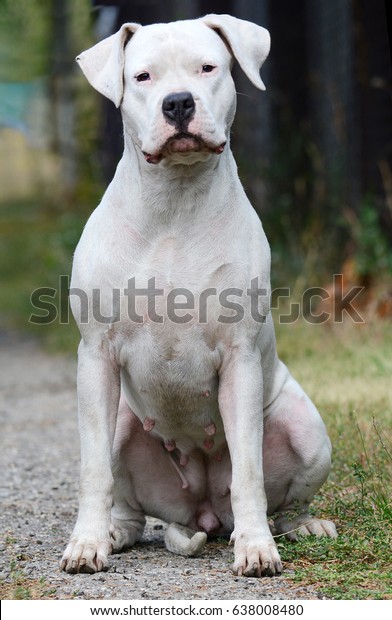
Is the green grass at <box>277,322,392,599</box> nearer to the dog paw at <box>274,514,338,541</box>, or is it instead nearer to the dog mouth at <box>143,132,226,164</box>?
the dog paw at <box>274,514,338,541</box>

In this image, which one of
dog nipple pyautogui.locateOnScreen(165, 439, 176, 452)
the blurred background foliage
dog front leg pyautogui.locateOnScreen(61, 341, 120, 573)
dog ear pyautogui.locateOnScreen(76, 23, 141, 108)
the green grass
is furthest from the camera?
the blurred background foliage

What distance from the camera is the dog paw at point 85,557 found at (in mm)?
3658

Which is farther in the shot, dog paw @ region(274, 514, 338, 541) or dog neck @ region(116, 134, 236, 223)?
dog paw @ region(274, 514, 338, 541)

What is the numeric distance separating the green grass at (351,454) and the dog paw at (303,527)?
58 mm

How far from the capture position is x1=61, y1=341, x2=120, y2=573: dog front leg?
3709 mm

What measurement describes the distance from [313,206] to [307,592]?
24.1 ft

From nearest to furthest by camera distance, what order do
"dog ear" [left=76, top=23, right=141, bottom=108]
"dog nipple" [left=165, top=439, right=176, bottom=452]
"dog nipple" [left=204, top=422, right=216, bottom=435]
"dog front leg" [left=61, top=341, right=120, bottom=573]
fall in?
"dog front leg" [left=61, top=341, right=120, bottom=573] < "dog ear" [left=76, top=23, right=141, bottom=108] < "dog nipple" [left=204, top=422, right=216, bottom=435] < "dog nipple" [left=165, top=439, right=176, bottom=452]

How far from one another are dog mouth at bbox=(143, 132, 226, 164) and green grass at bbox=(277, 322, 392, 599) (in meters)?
1.36

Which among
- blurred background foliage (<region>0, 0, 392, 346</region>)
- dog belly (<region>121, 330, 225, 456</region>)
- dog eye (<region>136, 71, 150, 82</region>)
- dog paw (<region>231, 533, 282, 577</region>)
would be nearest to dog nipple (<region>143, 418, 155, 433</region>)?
dog belly (<region>121, 330, 225, 456</region>)

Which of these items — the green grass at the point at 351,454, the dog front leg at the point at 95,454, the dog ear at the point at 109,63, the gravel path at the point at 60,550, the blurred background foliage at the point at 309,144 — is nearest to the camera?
the gravel path at the point at 60,550

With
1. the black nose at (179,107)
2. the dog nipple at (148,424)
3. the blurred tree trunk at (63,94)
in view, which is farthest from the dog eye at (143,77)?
the blurred tree trunk at (63,94)

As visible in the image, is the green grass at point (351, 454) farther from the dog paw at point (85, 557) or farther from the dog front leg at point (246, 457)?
the dog paw at point (85, 557)

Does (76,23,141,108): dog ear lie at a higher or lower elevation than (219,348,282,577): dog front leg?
higher

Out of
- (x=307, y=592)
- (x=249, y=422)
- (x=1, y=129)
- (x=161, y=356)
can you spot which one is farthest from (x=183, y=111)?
(x=1, y=129)
